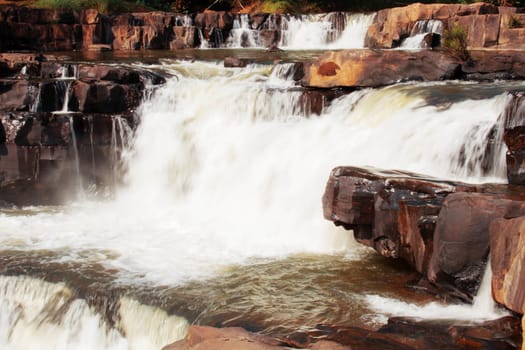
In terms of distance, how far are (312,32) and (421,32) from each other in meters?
3.98

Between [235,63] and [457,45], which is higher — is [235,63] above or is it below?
below

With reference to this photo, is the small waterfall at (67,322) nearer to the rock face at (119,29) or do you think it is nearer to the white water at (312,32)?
the white water at (312,32)

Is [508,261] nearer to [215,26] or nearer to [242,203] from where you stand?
[242,203]

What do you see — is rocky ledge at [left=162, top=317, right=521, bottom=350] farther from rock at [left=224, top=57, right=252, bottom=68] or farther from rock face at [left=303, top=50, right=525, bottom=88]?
rock at [left=224, top=57, right=252, bottom=68]

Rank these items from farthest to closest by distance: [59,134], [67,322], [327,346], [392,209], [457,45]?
[457,45], [59,134], [392,209], [67,322], [327,346]

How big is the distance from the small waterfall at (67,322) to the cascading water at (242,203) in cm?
3

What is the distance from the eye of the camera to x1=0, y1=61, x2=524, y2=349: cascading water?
7.92 metres

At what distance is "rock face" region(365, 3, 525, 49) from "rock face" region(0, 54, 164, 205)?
7872 millimetres

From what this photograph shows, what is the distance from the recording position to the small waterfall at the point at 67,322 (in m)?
7.46

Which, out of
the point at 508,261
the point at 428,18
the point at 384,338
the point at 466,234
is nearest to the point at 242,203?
the point at 466,234

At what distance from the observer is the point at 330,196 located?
8891 millimetres

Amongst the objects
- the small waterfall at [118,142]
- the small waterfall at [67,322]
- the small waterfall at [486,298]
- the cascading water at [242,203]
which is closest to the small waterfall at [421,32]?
the cascading water at [242,203]

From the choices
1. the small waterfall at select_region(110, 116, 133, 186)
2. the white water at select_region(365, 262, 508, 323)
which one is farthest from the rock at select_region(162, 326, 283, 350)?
the small waterfall at select_region(110, 116, 133, 186)

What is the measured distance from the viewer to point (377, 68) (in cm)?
1298
